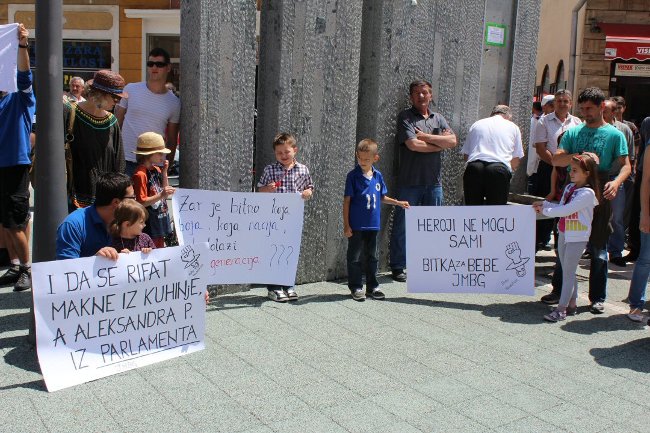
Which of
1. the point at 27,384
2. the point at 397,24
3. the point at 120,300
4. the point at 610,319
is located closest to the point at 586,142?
the point at 610,319

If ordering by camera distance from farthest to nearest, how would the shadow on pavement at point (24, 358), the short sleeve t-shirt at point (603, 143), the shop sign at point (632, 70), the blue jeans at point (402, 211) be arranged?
the shop sign at point (632, 70) → the blue jeans at point (402, 211) → the short sleeve t-shirt at point (603, 143) → the shadow on pavement at point (24, 358)

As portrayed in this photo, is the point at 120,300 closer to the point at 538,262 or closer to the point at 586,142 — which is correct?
the point at 586,142

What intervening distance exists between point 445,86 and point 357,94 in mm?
1244

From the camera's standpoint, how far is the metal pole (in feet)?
15.8

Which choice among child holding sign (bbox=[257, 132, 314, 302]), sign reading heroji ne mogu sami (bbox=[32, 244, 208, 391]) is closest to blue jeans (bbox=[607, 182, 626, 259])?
child holding sign (bbox=[257, 132, 314, 302])

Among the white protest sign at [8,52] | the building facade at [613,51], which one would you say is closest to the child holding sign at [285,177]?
the white protest sign at [8,52]

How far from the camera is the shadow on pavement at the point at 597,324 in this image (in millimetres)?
6238

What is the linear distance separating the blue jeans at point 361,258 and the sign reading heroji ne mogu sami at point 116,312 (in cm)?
Answer: 196

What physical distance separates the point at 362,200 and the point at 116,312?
2.71 meters

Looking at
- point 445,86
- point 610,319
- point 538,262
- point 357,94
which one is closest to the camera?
point 610,319

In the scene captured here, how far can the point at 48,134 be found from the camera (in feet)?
16.1

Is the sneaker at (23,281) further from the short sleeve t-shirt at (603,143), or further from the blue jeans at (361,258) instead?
the short sleeve t-shirt at (603,143)

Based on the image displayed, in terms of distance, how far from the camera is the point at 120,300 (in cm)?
467

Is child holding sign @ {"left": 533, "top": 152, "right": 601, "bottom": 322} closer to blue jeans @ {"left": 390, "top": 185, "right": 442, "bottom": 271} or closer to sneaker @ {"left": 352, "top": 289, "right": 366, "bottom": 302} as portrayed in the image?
blue jeans @ {"left": 390, "top": 185, "right": 442, "bottom": 271}
